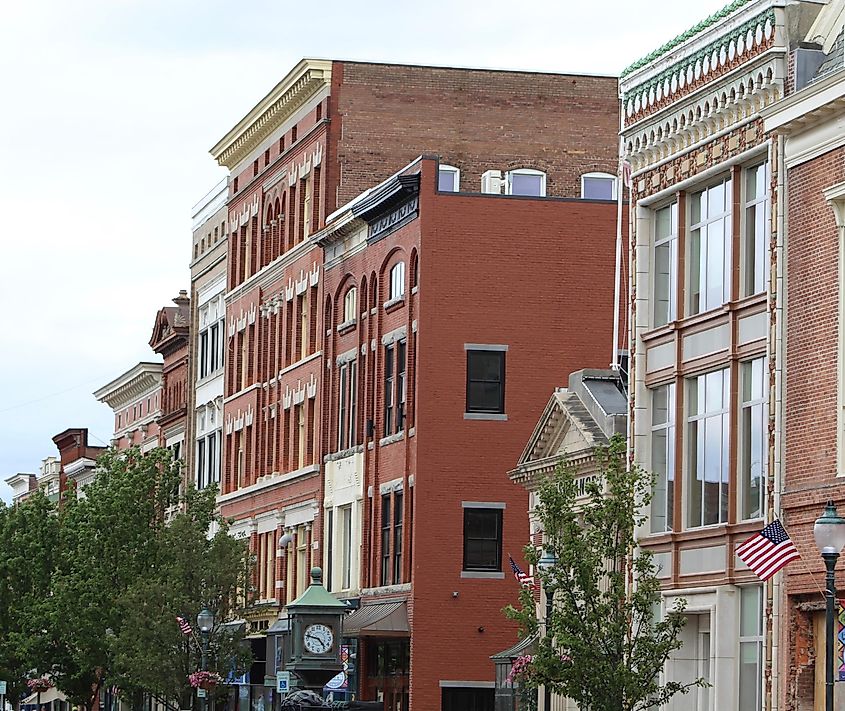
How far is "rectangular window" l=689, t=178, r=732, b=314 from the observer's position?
35.0 m

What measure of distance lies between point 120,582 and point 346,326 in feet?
34.3

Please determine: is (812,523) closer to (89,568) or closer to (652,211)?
(652,211)

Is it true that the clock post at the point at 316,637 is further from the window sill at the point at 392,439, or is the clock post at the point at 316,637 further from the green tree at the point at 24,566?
the green tree at the point at 24,566

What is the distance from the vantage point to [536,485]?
46000 millimetres

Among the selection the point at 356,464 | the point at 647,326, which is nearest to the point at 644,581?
the point at 647,326

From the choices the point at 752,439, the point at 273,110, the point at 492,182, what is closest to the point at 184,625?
the point at 492,182

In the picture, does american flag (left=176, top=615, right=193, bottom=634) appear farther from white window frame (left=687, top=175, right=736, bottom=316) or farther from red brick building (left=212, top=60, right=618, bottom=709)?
white window frame (left=687, top=175, right=736, bottom=316)

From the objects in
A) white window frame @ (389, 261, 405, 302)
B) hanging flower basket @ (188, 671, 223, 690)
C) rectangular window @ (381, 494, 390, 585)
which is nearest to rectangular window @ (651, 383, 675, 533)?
white window frame @ (389, 261, 405, 302)

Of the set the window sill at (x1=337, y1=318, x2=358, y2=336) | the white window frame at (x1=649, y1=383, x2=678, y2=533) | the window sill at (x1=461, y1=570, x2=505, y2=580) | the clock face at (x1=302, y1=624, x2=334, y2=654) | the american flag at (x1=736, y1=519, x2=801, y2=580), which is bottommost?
the clock face at (x1=302, y1=624, x2=334, y2=654)

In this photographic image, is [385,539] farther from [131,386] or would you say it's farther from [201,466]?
[131,386]

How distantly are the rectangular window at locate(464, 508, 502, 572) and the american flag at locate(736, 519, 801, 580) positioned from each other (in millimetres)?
24526

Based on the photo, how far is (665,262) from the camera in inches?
1484

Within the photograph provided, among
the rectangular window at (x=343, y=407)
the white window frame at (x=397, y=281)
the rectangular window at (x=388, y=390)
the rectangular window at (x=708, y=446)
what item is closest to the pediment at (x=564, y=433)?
the rectangular window at (x=708, y=446)

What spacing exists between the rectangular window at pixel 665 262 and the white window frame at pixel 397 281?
63.0 feet
